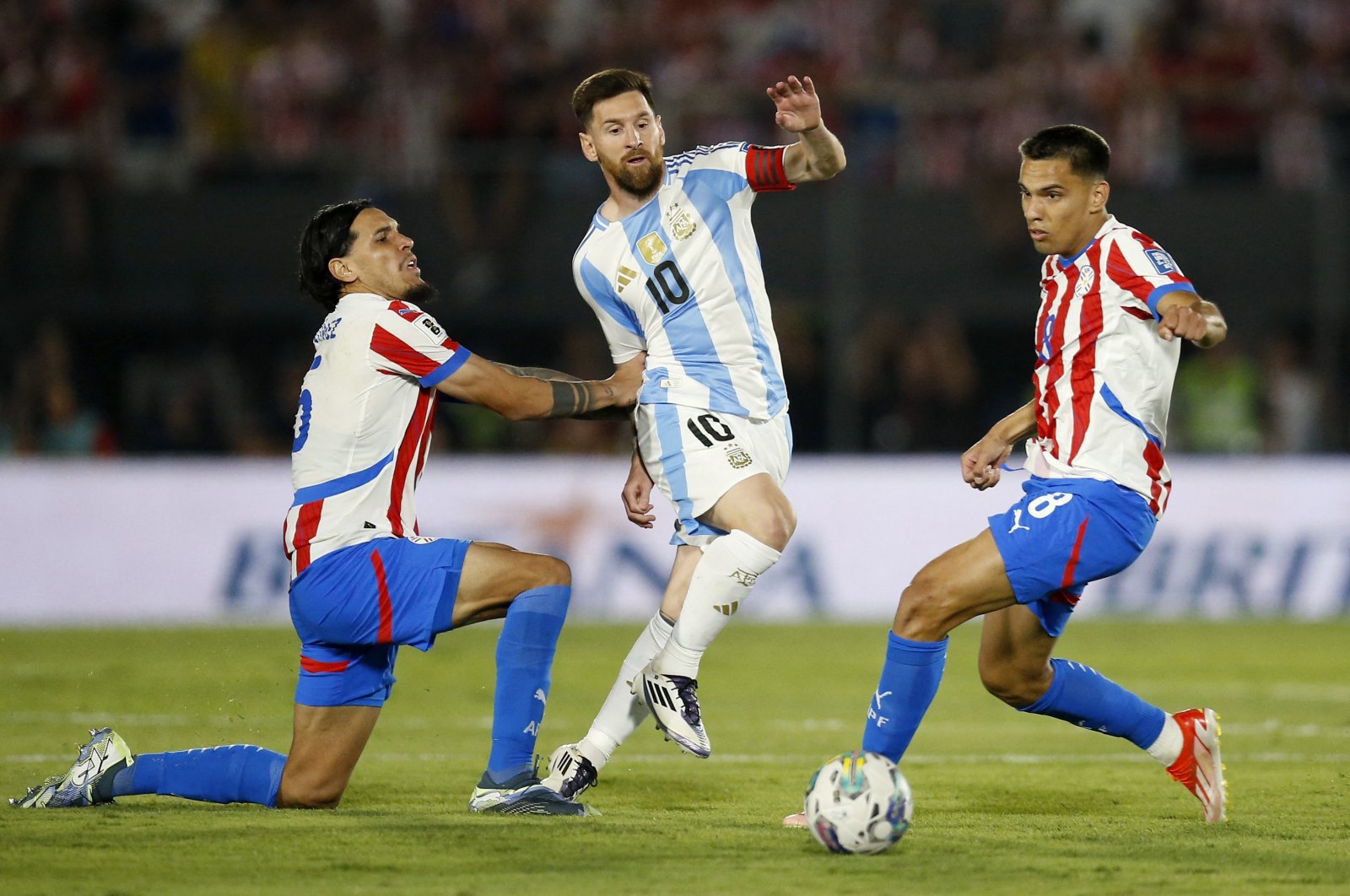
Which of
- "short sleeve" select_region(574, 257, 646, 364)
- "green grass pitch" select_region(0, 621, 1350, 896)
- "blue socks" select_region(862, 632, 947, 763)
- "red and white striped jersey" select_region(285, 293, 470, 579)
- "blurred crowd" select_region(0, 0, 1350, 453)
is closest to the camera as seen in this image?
"green grass pitch" select_region(0, 621, 1350, 896)

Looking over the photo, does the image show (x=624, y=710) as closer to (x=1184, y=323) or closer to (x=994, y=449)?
(x=994, y=449)

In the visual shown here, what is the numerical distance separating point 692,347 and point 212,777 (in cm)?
214

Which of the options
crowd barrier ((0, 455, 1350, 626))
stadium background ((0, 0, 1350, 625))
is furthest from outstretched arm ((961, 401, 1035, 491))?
stadium background ((0, 0, 1350, 625))

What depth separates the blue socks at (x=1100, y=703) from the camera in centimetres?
575

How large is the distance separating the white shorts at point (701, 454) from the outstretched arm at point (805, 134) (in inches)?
33.7

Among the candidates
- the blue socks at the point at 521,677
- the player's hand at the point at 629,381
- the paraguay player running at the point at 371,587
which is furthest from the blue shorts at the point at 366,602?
the player's hand at the point at 629,381

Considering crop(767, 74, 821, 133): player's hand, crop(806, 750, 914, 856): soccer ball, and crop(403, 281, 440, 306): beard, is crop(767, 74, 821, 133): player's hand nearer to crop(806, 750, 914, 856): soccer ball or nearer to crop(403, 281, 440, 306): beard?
crop(403, 281, 440, 306): beard

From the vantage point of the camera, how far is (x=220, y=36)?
16.1 m

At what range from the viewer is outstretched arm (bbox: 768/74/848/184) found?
5691mm

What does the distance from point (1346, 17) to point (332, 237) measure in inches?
522

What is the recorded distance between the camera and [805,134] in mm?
5781

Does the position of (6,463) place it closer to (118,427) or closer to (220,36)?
(118,427)

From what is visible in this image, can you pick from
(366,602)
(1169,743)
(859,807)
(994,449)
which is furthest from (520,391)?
(1169,743)

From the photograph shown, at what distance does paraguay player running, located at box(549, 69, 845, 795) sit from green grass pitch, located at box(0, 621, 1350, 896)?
66 cm
